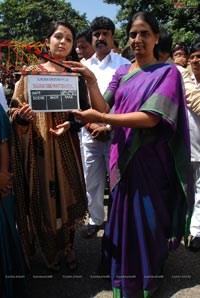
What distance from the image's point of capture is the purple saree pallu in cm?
229

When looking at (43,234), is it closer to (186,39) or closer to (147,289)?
(147,289)

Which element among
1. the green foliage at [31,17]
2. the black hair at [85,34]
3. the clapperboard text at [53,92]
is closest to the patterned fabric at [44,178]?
the clapperboard text at [53,92]

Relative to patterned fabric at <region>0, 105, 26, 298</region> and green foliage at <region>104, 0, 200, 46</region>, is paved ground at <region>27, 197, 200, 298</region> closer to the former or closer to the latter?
patterned fabric at <region>0, 105, 26, 298</region>

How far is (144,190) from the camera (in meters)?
2.37

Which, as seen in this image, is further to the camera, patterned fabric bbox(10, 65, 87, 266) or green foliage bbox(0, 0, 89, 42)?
green foliage bbox(0, 0, 89, 42)

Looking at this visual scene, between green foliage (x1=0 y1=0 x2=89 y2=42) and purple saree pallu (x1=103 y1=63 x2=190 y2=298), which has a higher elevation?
green foliage (x1=0 y1=0 x2=89 y2=42)

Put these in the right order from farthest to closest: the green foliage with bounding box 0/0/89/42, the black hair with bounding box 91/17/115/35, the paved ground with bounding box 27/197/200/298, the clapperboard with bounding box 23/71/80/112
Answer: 1. the green foliage with bounding box 0/0/89/42
2. the black hair with bounding box 91/17/115/35
3. the paved ground with bounding box 27/197/200/298
4. the clapperboard with bounding box 23/71/80/112

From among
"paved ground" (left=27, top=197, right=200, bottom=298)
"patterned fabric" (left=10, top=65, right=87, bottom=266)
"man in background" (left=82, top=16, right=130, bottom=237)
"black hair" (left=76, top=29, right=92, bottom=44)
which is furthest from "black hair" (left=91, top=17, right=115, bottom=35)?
"paved ground" (left=27, top=197, right=200, bottom=298)

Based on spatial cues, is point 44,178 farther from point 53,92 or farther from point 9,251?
point 53,92

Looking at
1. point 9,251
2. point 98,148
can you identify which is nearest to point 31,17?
point 98,148

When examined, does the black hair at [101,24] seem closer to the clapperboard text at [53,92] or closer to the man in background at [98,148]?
the man in background at [98,148]

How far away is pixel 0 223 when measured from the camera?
88.0 inches

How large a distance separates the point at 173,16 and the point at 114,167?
14.4 metres

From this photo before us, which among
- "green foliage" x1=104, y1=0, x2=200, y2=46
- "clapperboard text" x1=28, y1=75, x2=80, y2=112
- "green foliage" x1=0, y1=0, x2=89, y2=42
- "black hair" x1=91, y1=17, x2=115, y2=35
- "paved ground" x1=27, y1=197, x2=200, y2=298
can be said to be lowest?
"paved ground" x1=27, y1=197, x2=200, y2=298
